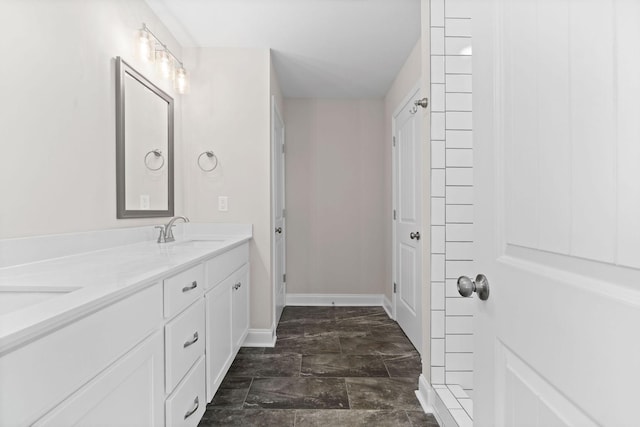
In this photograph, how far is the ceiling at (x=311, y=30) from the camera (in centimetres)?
222

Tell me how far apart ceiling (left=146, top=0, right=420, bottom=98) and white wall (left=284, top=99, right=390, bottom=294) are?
64 cm

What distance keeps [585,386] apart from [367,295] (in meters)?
3.50

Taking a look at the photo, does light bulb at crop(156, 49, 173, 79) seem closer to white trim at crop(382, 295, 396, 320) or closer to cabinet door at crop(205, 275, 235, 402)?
cabinet door at crop(205, 275, 235, 402)

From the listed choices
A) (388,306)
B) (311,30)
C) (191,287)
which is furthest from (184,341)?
(388,306)

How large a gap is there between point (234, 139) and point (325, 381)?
1.90 meters

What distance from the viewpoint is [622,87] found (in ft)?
1.41

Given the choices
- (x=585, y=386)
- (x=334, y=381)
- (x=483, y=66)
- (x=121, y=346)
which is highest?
(x=483, y=66)

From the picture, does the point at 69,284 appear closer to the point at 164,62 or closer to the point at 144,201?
the point at 144,201

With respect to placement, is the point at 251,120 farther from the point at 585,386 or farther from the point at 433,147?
the point at 585,386

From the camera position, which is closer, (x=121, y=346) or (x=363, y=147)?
(x=121, y=346)

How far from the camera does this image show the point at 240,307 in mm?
2387

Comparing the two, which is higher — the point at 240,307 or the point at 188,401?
the point at 240,307

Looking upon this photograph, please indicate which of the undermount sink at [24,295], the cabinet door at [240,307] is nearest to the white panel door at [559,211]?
the undermount sink at [24,295]

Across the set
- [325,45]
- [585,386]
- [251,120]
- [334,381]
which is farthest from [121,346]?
[325,45]
